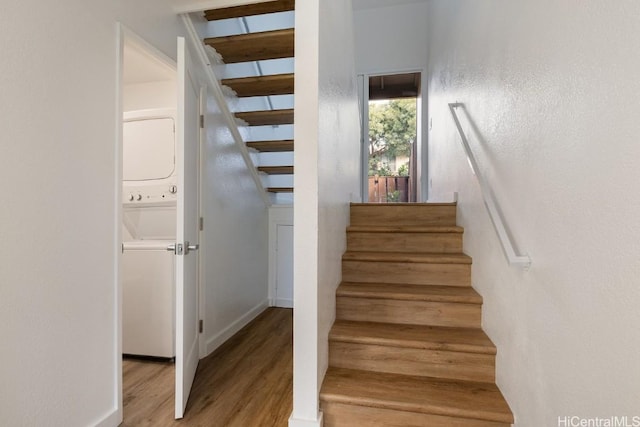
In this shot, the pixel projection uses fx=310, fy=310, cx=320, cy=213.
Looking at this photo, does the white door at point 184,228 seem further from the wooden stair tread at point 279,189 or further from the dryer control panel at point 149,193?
the wooden stair tread at point 279,189

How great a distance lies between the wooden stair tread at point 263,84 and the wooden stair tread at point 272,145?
0.43m

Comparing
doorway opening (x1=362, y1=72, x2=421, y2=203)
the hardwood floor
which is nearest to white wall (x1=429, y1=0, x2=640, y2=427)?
the hardwood floor

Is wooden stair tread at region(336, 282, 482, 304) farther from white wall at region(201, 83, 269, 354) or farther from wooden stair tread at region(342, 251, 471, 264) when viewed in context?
white wall at region(201, 83, 269, 354)

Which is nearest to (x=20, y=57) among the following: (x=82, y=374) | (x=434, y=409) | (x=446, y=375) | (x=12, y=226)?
(x=12, y=226)

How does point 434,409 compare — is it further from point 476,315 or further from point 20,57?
point 20,57

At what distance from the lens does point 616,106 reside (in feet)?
2.54

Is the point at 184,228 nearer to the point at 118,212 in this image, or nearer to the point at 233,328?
the point at 118,212

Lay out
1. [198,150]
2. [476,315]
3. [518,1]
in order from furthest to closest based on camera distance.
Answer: [198,150], [476,315], [518,1]

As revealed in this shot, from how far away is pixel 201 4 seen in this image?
6.43ft

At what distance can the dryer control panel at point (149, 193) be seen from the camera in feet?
7.85

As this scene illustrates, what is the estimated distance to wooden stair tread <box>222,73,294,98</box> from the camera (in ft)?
7.89

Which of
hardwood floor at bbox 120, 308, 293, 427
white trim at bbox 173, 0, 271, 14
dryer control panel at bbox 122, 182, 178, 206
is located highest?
white trim at bbox 173, 0, 271, 14

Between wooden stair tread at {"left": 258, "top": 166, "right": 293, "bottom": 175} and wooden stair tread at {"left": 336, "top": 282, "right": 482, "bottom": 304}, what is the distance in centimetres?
159

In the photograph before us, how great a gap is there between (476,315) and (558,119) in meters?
1.16
